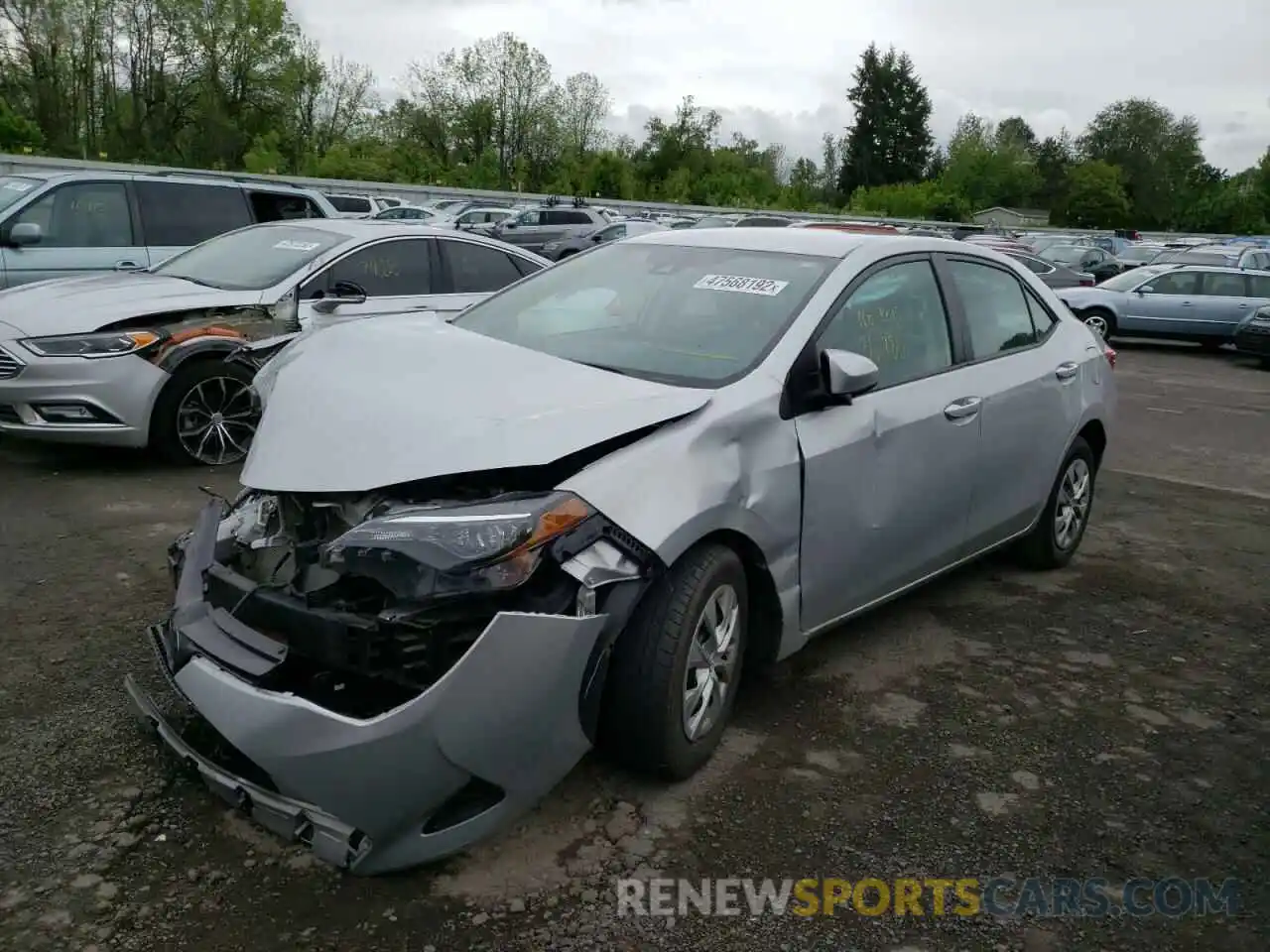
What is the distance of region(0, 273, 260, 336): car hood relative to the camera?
249 inches

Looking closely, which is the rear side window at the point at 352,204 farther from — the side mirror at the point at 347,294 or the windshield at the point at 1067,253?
the side mirror at the point at 347,294

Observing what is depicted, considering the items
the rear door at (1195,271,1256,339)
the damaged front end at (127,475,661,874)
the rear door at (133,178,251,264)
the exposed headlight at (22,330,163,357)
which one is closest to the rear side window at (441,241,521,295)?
the exposed headlight at (22,330,163,357)

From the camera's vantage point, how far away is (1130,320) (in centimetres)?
1928

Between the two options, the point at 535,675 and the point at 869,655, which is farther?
the point at 869,655

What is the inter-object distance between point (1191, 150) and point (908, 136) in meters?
22.8

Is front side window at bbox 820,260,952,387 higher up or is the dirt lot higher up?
front side window at bbox 820,260,952,387

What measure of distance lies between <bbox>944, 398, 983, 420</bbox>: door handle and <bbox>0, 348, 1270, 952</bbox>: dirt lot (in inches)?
Answer: 38.7

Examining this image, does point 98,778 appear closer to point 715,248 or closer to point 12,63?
point 715,248

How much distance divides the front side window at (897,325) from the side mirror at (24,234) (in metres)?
7.47

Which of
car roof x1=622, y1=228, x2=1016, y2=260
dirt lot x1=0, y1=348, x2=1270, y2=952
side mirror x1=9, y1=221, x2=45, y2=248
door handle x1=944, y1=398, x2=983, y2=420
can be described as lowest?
dirt lot x1=0, y1=348, x2=1270, y2=952

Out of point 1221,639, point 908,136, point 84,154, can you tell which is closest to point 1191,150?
point 908,136

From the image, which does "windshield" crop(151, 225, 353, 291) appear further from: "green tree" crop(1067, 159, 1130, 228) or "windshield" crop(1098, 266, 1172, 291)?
"green tree" crop(1067, 159, 1130, 228)

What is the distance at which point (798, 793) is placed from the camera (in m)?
3.37

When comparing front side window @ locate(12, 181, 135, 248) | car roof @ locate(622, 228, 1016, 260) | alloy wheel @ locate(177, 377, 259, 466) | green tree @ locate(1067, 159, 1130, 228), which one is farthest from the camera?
green tree @ locate(1067, 159, 1130, 228)
